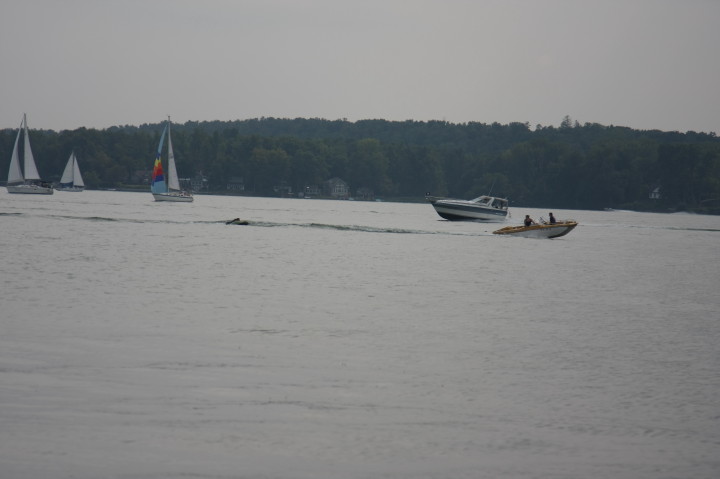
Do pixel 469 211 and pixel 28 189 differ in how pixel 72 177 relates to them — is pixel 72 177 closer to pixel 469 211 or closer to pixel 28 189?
pixel 28 189

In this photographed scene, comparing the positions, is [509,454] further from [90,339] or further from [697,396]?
[90,339]

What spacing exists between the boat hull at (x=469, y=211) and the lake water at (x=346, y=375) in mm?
46128

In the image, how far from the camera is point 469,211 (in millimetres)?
82188

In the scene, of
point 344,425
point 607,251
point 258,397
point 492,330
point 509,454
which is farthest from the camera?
point 607,251

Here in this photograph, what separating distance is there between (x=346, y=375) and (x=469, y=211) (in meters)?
67.1

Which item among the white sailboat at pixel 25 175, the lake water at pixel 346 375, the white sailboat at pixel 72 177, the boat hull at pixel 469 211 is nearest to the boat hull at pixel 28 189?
the white sailboat at pixel 25 175

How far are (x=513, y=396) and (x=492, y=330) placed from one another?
7.67 m

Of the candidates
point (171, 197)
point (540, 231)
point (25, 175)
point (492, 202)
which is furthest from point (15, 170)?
point (540, 231)

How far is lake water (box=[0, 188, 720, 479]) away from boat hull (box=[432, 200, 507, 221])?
46128 mm

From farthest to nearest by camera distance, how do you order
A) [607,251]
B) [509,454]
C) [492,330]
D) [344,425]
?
[607,251] < [492,330] < [344,425] < [509,454]

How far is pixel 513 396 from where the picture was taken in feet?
49.1

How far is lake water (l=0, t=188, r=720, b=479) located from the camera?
11.1 metres

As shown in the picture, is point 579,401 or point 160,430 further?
point 579,401

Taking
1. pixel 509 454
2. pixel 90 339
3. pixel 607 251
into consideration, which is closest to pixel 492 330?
pixel 90 339
